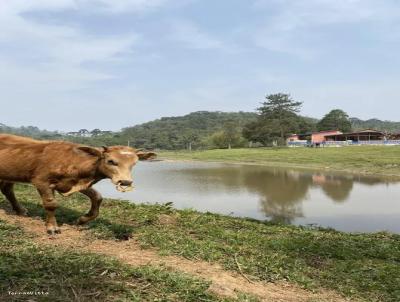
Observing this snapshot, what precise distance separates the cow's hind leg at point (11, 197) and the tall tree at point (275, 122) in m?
75.1

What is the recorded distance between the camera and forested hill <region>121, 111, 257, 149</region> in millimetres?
87225

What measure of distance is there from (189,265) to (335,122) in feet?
338

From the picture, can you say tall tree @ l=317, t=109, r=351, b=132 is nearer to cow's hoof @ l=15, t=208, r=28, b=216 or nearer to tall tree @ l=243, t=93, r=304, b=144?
tall tree @ l=243, t=93, r=304, b=144

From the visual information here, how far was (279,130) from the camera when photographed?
8194 centimetres

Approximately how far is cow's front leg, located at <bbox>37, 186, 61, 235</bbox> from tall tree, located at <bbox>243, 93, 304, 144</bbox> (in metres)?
75.9

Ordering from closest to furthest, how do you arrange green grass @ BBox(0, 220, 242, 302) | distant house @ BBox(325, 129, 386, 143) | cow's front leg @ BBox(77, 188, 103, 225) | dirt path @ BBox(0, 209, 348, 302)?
green grass @ BBox(0, 220, 242, 302) → dirt path @ BBox(0, 209, 348, 302) → cow's front leg @ BBox(77, 188, 103, 225) → distant house @ BBox(325, 129, 386, 143)

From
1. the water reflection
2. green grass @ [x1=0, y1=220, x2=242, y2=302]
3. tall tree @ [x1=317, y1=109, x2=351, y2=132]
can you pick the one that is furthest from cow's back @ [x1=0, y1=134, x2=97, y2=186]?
tall tree @ [x1=317, y1=109, x2=351, y2=132]

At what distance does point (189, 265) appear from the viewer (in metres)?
5.62

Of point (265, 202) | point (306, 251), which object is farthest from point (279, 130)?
point (306, 251)

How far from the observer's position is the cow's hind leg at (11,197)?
7.76m

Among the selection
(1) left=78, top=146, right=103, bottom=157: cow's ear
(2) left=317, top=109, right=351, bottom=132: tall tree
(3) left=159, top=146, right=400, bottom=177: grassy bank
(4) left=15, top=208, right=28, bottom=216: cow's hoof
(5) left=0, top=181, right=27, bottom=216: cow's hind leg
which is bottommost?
(3) left=159, top=146, right=400, bottom=177: grassy bank

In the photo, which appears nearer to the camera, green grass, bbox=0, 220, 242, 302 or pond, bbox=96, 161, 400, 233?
green grass, bbox=0, 220, 242, 302

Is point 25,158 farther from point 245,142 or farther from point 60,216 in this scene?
point 245,142

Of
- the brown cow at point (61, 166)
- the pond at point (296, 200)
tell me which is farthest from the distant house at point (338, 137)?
the brown cow at point (61, 166)
